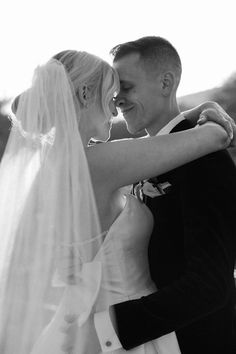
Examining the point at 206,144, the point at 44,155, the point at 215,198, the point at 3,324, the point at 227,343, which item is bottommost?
the point at 227,343

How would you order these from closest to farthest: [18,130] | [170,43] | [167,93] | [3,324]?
[3,324] < [18,130] < [167,93] < [170,43]

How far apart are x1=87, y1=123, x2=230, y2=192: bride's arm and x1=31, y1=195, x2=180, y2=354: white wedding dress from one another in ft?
0.61

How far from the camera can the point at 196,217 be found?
8.05 ft

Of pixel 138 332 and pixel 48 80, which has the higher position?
pixel 48 80

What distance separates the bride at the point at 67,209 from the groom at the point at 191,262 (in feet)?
0.29


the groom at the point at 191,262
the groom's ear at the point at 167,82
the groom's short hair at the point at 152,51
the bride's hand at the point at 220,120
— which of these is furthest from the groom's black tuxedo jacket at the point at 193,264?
the groom's short hair at the point at 152,51

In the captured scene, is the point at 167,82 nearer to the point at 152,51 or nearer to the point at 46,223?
the point at 152,51

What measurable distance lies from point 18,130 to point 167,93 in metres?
0.88

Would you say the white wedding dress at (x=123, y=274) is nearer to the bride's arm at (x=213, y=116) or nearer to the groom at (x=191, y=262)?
the groom at (x=191, y=262)

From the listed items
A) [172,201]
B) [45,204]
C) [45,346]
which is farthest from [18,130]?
[45,346]

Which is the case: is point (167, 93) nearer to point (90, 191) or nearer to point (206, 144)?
point (206, 144)

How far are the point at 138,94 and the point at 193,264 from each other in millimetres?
1006

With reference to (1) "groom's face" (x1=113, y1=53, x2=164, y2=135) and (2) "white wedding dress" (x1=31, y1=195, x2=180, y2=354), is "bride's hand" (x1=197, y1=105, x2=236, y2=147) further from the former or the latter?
(2) "white wedding dress" (x1=31, y1=195, x2=180, y2=354)

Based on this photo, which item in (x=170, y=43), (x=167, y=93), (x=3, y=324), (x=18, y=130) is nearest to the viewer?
(x=3, y=324)
